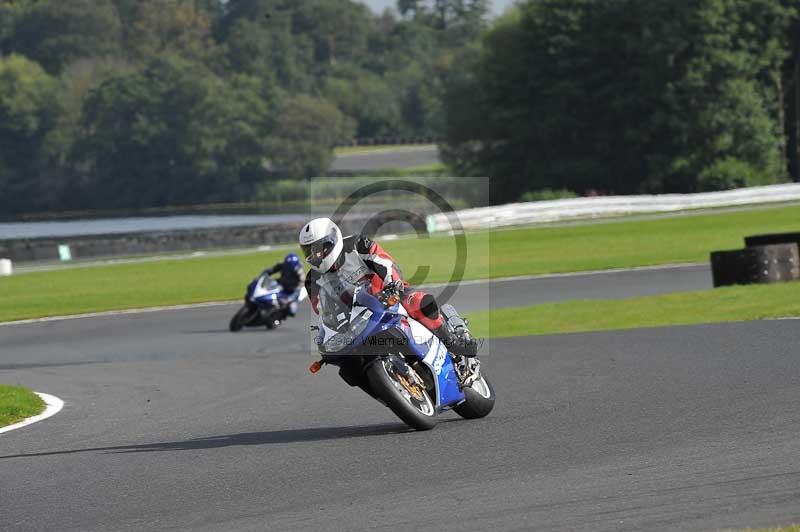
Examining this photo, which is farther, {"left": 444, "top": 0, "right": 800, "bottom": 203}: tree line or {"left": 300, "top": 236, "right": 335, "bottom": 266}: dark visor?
{"left": 444, "top": 0, "right": 800, "bottom": 203}: tree line

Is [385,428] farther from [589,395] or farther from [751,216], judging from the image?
[751,216]

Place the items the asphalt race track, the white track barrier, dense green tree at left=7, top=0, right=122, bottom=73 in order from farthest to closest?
dense green tree at left=7, top=0, right=122, bottom=73, the white track barrier, the asphalt race track

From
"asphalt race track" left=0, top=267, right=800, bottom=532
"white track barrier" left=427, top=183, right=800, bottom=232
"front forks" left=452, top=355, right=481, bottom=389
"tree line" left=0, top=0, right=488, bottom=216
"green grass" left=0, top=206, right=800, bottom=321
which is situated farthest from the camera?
"tree line" left=0, top=0, right=488, bottom=216

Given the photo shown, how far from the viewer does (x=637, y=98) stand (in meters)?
68.2

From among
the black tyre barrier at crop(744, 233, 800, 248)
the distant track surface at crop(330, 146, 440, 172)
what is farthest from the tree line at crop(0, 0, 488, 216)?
the black tyre barrier at crop(744, 233, 800, 248)

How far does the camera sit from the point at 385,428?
10.0m

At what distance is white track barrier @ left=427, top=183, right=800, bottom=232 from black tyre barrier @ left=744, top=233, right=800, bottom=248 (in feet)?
66.4

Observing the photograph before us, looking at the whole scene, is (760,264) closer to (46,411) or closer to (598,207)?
(46,411)

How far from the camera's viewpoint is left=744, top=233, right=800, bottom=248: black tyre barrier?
854 inches

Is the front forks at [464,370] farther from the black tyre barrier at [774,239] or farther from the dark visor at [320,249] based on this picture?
the black tyre barrier at [774,239]

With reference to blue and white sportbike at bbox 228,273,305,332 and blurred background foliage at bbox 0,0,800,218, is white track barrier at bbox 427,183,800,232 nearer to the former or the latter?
blurred background foliage at bbox 0,0,800,218

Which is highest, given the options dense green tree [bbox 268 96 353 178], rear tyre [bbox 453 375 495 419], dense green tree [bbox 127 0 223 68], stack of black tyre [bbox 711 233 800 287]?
dense green tree [bbox 127 0 223 68]

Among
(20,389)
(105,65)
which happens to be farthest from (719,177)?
(105,65)

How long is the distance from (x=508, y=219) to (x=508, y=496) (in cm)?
3749
